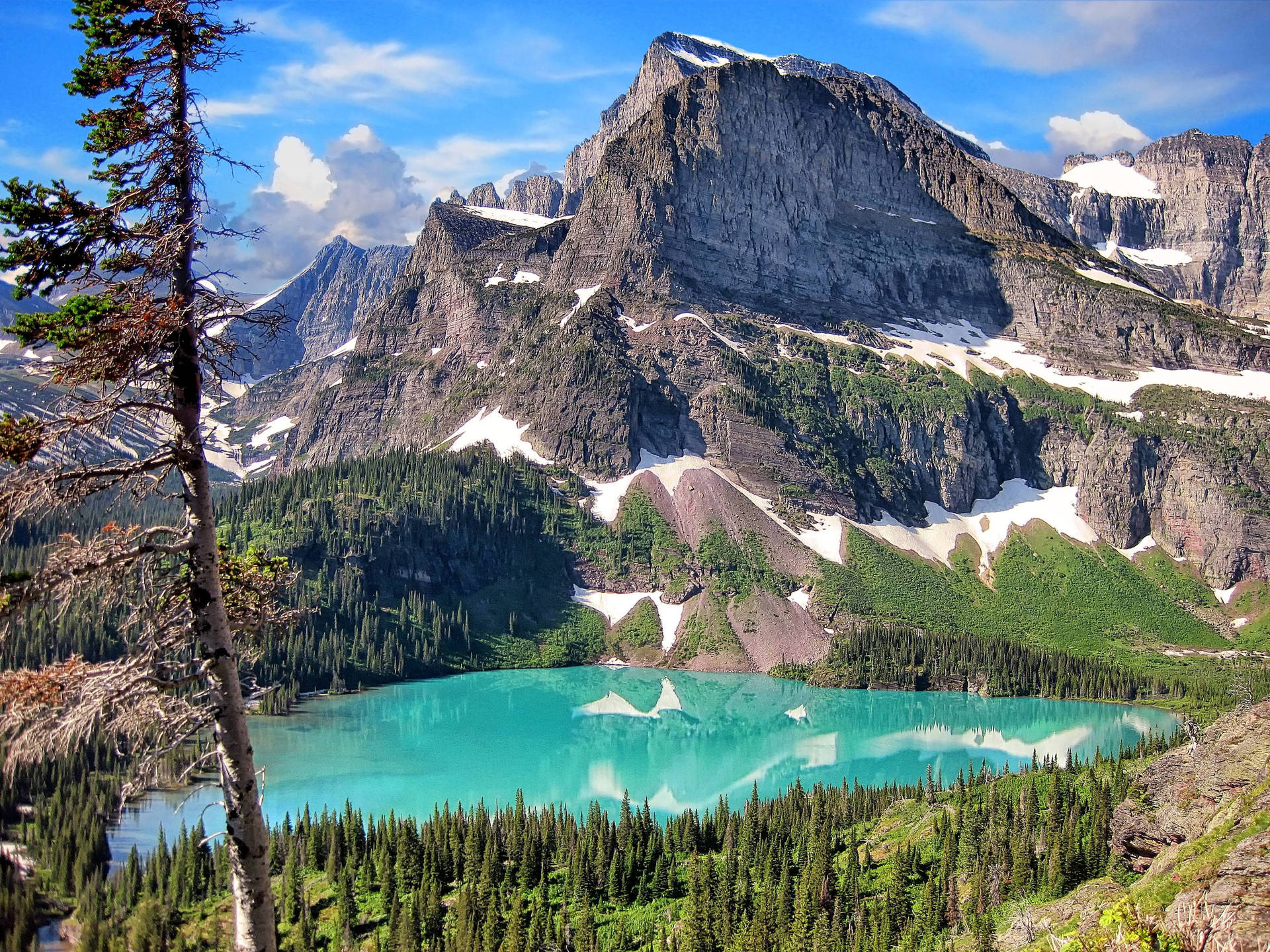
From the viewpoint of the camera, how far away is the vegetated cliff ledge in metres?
15.7

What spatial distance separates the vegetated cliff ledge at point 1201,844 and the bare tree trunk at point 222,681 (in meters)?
8.87

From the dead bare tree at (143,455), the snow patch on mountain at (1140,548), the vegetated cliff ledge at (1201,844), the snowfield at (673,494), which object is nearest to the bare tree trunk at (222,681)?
the dead bare tree at (143,455)

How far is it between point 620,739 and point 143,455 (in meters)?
97.9

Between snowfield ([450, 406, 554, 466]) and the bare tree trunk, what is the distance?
167256mm

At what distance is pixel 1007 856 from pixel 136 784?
169ft

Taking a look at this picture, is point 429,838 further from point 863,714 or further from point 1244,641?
point 1244,641

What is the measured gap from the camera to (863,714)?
395 feet

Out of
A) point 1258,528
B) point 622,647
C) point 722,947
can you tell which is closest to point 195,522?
point 722,947

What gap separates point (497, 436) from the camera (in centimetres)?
18775

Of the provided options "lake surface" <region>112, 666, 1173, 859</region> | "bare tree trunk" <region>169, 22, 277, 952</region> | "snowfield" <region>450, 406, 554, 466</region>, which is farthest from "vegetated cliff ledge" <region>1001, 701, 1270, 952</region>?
"snowfield" <region>450, 406, 554, 466</region>

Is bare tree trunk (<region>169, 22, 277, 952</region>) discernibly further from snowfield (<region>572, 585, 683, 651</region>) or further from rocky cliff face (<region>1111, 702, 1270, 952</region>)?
snowfield (<region>572, 585, 683, 651</region>)

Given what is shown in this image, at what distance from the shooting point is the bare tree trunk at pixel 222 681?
31.5 ft

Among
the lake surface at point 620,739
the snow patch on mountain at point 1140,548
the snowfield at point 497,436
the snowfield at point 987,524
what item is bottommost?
the lake surface at point 620,739

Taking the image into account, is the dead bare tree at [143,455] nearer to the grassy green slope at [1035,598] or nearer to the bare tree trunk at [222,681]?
the bare tree trunk at [222,681]
